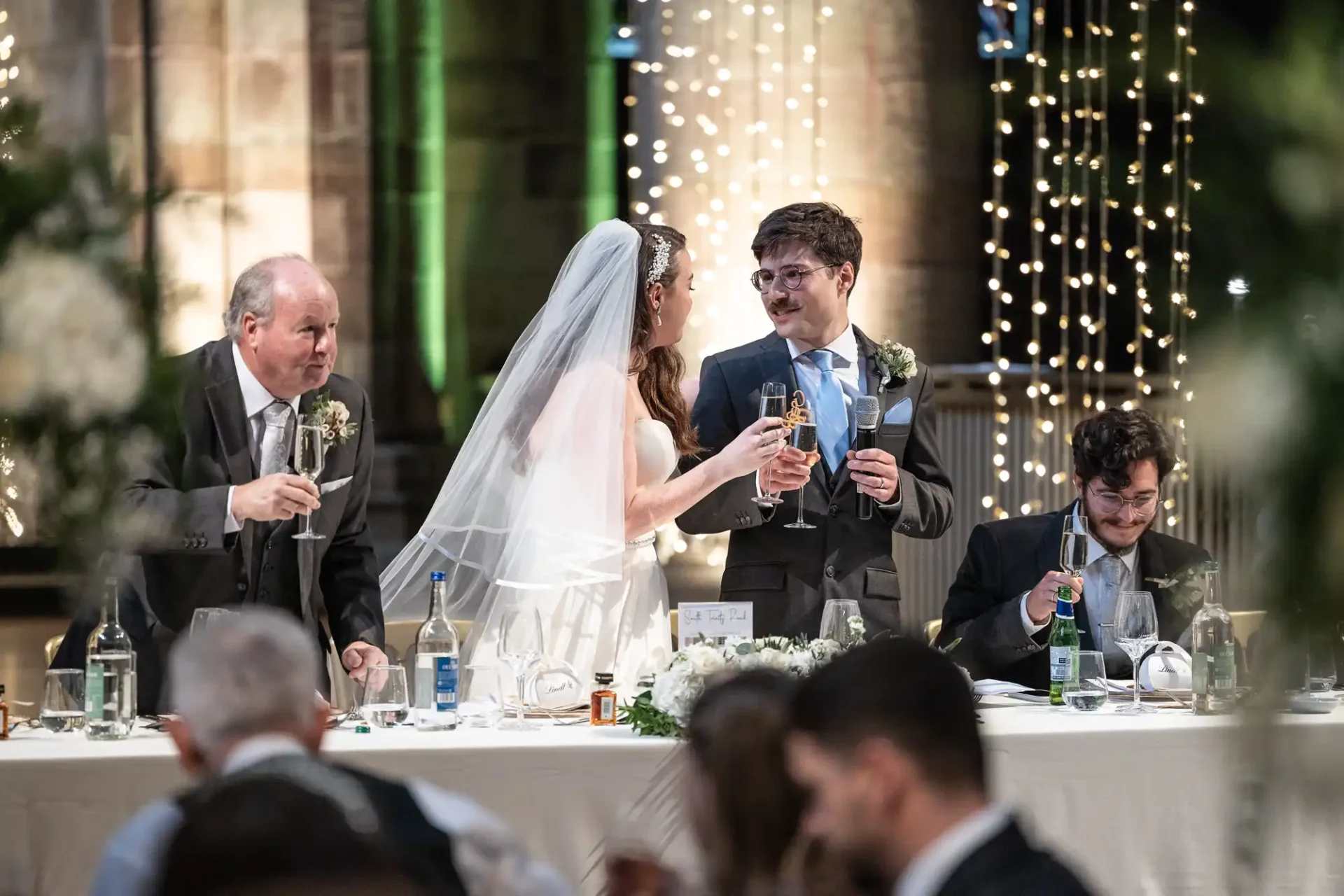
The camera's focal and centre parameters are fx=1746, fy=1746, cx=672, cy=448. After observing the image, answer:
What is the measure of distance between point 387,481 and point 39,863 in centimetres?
572

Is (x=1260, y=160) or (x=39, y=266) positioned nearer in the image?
(x=1260, y=160)

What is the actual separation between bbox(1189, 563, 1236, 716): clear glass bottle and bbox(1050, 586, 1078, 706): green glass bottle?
255 millimetres

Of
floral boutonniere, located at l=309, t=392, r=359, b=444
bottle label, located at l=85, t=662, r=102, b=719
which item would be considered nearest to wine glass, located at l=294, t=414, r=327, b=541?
floral boutonniere, located at l=309, t=392, r=359, b=444

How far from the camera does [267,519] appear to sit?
384cm

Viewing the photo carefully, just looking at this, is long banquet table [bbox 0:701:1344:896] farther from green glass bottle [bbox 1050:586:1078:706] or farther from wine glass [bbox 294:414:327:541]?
wine glass [bbox 294:414:327:541]

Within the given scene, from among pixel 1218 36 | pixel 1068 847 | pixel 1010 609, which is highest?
pixel 1218 36

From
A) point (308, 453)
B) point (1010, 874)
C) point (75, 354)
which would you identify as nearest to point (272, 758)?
point (75, 354)

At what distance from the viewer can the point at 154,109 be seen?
328 inches

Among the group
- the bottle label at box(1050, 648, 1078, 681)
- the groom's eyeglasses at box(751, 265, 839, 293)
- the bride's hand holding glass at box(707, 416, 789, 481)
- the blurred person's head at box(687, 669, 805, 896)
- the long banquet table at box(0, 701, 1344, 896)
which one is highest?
the groom's eyeglasses at box(751, 265, 839, 293)

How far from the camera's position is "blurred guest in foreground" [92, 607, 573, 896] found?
1.88 meters

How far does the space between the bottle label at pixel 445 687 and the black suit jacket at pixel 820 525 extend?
101cm

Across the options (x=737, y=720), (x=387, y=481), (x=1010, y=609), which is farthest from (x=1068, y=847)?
(x=387, y=481)

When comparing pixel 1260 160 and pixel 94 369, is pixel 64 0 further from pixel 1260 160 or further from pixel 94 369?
pixel 1260 160

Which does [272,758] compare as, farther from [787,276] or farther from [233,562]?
[787,276]
